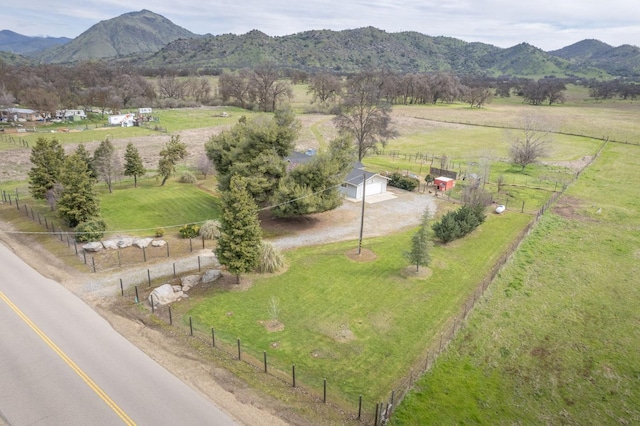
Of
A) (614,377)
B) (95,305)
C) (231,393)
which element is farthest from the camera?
(95,305)

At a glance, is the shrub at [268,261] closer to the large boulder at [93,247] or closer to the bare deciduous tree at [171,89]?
the large boulder at [93,247]

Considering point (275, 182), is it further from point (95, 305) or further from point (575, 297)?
point (575, 297)

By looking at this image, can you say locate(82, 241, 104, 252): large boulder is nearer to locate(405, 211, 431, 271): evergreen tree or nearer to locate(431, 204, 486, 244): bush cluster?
locate(405, 211, 431, 271): evergreen tree

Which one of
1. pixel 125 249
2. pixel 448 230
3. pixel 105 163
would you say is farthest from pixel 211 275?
pixel 105 163

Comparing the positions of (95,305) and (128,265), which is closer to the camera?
(95,305)

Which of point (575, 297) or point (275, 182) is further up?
point (275, 182)

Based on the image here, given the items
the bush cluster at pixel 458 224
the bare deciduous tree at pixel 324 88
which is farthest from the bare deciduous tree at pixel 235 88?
the bush cluster at pixel 458 224

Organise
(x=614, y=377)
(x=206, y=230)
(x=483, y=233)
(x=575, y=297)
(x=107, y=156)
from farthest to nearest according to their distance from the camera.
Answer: (x=107, y=156)
(x=483, y=233)
(x=206, y=230)
(x=575, y=297)
(x=614, y=377)

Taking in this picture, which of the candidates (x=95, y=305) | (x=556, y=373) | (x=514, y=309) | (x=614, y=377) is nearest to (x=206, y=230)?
(x=95, y=305)
